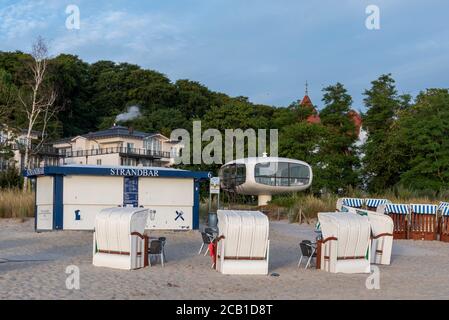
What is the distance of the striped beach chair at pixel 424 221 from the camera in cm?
2639

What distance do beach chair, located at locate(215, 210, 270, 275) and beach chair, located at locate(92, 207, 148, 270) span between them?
191cm

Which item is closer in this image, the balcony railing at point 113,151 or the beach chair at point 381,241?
the beach chair at point 381,241

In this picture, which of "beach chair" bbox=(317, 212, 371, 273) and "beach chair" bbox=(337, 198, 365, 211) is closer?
"beach chair" bbox=(317, 212, 371, 273)

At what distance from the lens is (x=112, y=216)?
15609mm

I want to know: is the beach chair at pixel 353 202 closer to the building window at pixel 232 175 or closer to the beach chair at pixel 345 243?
the beach chair at pixel 345 243

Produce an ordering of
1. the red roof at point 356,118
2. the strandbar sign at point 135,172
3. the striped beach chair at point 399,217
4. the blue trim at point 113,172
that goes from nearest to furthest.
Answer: the blue trim at point 113,172 → the strandbar sign at point 135,172 → the striped beach chair at point 399,217 → the red roof at point 356,118

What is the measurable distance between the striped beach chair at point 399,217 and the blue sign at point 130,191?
960cm

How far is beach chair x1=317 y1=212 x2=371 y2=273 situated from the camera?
52.2 feet

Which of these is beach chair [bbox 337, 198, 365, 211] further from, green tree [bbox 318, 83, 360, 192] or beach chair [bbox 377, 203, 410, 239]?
green tree [bbox 318, 83, 360, 192]

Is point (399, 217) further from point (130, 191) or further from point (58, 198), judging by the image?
point (58, 198)

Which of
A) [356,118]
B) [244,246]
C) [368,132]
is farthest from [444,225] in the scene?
[356,118]

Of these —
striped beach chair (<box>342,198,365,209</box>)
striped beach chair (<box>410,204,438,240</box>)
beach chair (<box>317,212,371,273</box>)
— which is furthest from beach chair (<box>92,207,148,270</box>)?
striped beach chair (<box>342,198,365,209</box>)

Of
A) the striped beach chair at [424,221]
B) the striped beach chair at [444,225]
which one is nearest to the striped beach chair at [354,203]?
the striped beach chair at [424,221]
